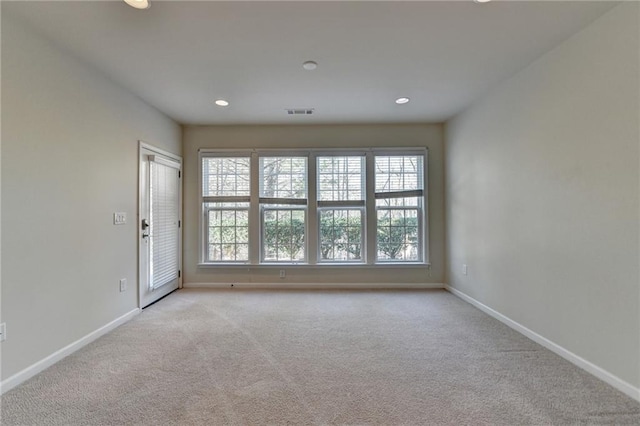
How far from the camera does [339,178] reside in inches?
175

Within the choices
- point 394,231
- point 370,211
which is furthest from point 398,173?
point 394,231

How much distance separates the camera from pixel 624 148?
1853mm

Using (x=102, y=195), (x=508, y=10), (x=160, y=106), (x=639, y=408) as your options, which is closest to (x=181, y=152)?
(x=160, y=106)

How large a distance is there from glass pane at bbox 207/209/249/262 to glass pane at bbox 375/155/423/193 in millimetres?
2174

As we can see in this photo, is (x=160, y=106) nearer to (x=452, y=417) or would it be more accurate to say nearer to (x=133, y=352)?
(x=133, y=352)

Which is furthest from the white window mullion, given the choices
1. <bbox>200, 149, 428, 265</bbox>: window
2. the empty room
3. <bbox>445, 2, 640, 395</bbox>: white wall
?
<bbox>445, 2, 640, 395</bbox>: white wall

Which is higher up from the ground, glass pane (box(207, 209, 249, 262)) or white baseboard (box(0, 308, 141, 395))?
glass pane (box(207, 209, 249, 262))

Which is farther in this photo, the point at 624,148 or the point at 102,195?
the point at 102,195

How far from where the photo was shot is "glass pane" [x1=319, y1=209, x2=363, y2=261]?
4.44 m

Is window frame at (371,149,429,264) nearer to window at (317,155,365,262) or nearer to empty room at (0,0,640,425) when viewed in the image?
window at (317,155,365,262)

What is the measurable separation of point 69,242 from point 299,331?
217 cm

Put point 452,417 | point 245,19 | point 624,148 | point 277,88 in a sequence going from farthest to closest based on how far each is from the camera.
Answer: point 277,88, point 245,19, point 624,148, point 452,417

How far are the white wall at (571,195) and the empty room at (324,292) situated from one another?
0.05ft

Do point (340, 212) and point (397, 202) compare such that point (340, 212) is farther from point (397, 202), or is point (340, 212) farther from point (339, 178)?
point (397, 202)
